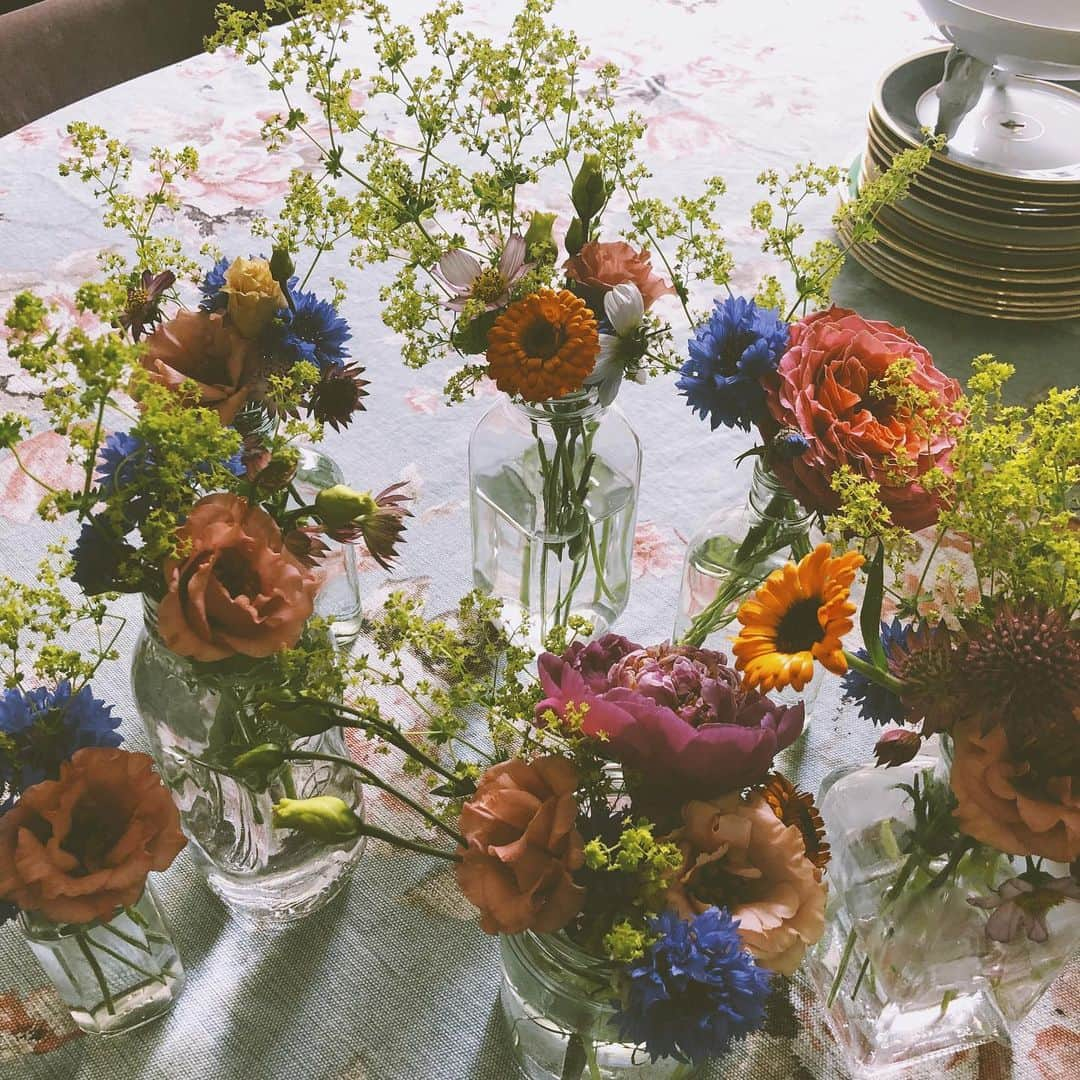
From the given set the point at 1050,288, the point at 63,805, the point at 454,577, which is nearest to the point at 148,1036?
the point at 63,805

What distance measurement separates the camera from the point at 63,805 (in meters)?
0.50

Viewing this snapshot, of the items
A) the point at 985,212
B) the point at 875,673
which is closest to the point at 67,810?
the point at 875,673

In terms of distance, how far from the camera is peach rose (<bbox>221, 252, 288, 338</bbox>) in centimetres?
58

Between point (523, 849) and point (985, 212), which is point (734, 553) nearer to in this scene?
point (523, 849)

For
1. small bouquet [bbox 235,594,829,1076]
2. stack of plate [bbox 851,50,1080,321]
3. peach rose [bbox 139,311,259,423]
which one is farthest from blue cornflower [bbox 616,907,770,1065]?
stack of plate [bbox 851,50,1080,321]

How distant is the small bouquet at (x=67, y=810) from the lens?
48 centimetres

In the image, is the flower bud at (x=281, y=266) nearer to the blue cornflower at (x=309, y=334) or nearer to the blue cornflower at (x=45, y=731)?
the blue cornflower at (x=309, y=334)

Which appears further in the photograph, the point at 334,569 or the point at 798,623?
the point at 334,569

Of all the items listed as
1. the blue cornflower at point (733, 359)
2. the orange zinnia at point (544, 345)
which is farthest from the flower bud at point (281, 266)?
the blue cornflower at point (733, 359)

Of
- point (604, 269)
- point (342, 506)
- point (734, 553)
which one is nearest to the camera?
point (342, 506)

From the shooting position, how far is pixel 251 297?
57 centimetres

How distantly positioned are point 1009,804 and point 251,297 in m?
0.42

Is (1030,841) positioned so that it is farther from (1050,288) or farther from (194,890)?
(1050,288)

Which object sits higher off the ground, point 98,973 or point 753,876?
point 753,876
